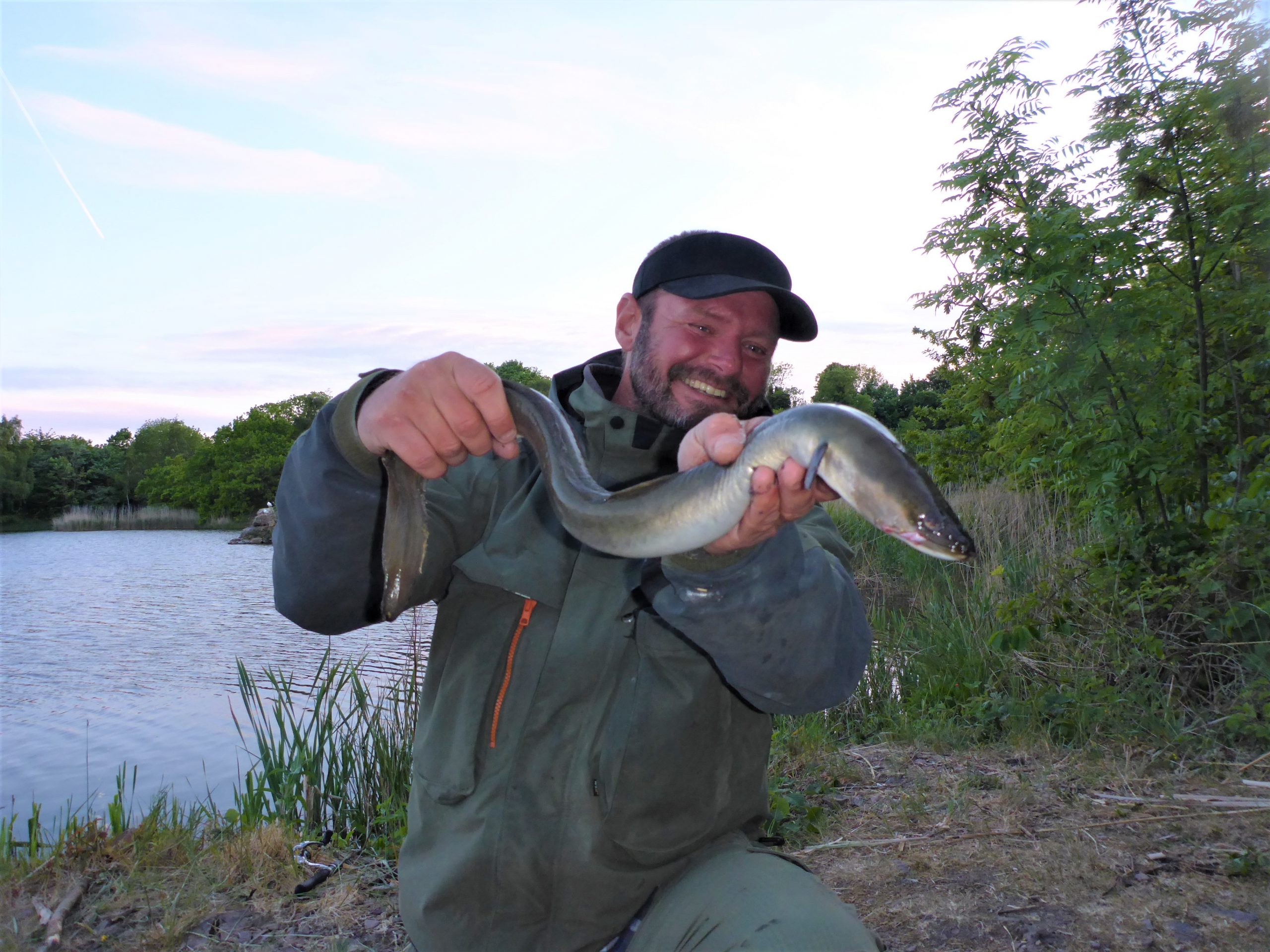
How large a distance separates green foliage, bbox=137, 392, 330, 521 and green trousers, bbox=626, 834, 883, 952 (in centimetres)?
5081

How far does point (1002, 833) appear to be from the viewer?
3680 mm

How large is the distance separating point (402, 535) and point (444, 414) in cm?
34

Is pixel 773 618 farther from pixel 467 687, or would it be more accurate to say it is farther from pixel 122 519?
pixel 122 519

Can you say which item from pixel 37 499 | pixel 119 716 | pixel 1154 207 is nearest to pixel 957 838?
pixel 1154 207

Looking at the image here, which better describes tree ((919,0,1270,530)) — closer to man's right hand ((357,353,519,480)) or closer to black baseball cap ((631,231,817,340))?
black baseball cap ((631,231,817,340))

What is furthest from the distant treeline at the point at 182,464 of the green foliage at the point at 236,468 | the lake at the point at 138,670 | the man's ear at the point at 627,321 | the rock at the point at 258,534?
the man's ear at the point at 627,321

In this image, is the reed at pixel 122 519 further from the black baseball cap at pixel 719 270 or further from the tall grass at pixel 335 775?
the black baseball cap at pixel 719 270

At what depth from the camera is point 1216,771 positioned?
4.20 m

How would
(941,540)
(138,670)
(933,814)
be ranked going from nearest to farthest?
(941,540)
(933,814)
(138,670)

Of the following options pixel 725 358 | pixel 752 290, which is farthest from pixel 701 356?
pixel 752 290

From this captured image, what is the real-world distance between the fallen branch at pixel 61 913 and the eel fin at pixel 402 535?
2431 mm

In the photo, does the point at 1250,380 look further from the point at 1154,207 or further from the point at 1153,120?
the point at 1153,120

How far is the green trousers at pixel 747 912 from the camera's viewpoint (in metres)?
1.89

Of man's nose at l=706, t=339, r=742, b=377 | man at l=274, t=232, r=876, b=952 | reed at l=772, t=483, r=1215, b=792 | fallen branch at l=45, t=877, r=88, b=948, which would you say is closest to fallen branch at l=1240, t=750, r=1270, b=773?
reed at l=772, t=483, r=1215, b=792
